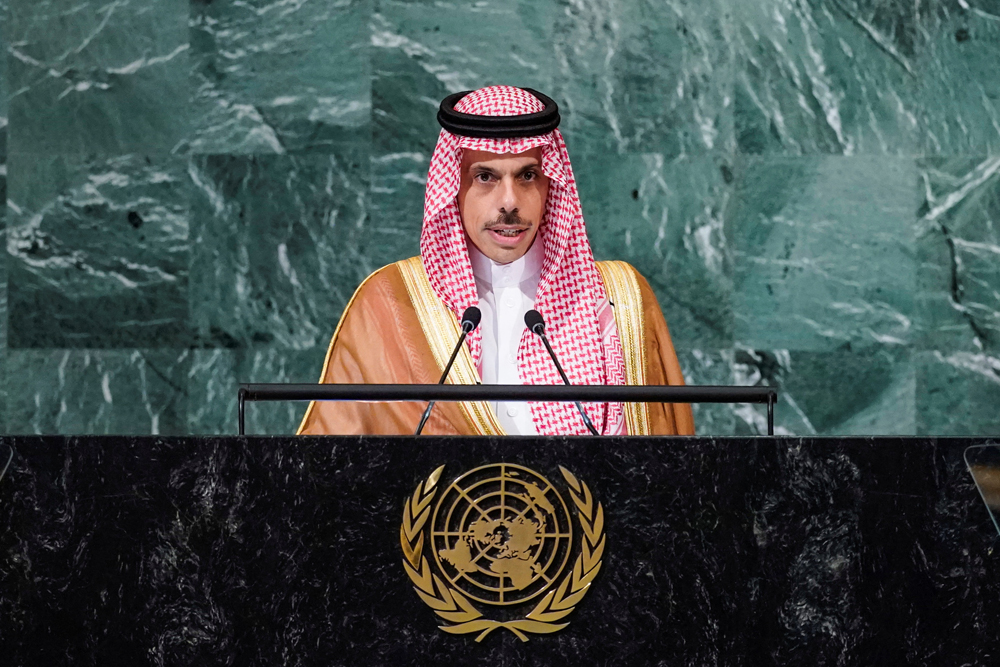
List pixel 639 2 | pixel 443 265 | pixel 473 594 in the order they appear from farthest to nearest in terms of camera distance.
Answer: pixel 639 2
pixel 443 265
pixel 473 594

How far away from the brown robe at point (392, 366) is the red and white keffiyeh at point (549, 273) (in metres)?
0.11

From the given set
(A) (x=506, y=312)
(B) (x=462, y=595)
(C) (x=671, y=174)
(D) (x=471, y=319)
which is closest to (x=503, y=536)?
(B) (x=462, y=595)

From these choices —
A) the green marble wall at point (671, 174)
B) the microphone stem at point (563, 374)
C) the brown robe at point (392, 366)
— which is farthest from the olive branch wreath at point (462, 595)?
the green marble wall at point (671, 174)

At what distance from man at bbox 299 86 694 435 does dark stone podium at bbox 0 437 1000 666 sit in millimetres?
944

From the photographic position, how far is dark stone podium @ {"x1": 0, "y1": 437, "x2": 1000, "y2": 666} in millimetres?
1777

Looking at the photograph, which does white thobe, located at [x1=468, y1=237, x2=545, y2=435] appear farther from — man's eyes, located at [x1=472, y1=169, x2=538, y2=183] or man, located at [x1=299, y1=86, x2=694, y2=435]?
man's eyes, located at [x1=472, y1=169, x2=538, y2=183]

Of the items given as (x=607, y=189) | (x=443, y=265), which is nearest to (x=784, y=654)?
(x=443, y=265)

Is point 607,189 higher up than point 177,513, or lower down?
lower down

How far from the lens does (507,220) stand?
290cm

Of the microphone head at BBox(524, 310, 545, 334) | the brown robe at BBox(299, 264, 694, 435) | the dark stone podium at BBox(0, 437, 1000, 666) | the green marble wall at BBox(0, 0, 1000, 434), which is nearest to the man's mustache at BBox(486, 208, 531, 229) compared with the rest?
the brown robe at BBox(299, 264, 694, 435)

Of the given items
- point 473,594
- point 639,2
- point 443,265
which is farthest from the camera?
point 639,2

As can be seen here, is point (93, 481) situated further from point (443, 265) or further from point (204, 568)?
point (443, 265)

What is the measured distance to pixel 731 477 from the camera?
1.80m

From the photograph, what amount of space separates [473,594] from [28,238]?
3287 millimetres
